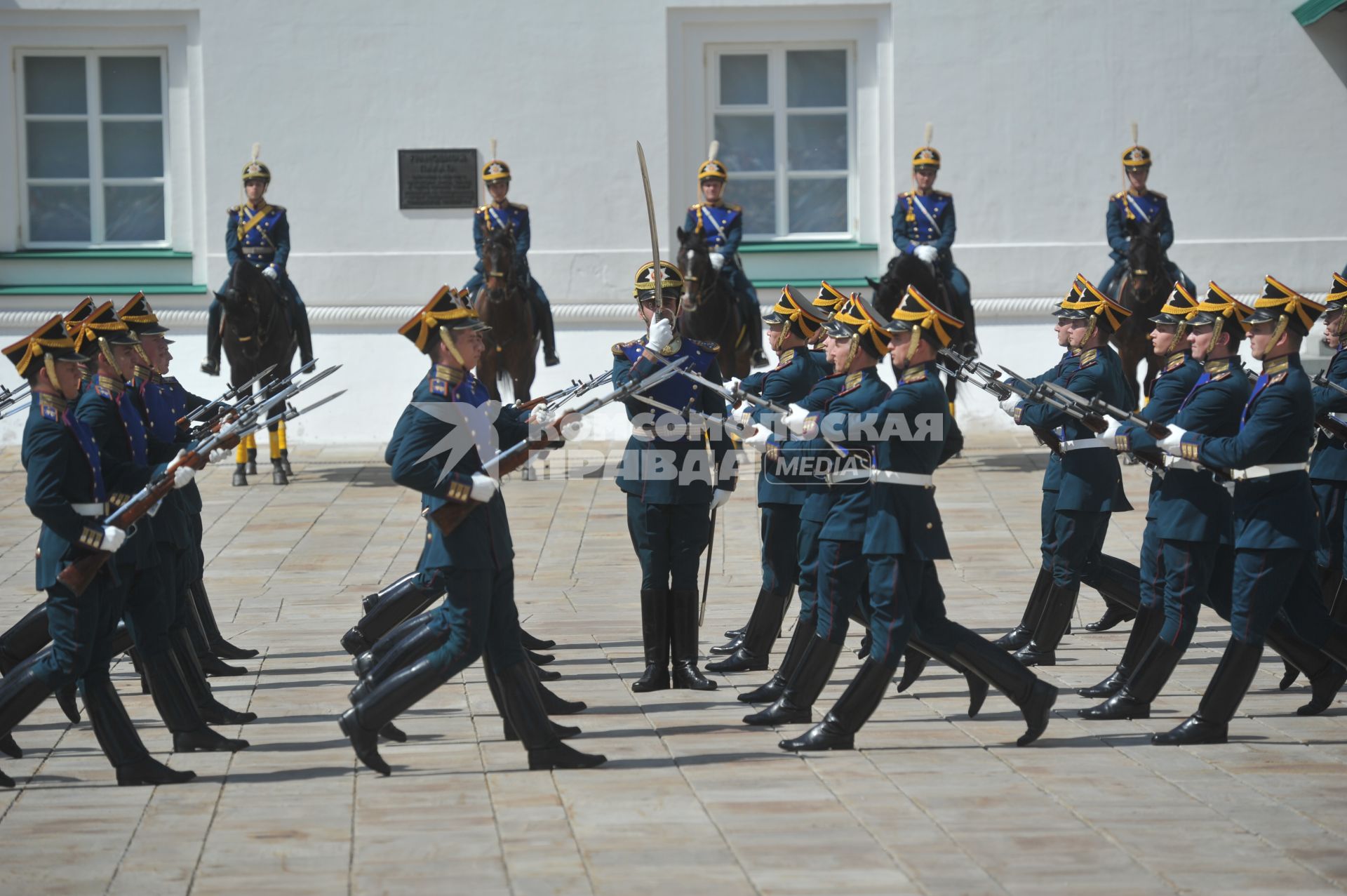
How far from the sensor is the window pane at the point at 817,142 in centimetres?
1827

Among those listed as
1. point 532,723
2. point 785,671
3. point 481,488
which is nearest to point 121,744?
point 532,723

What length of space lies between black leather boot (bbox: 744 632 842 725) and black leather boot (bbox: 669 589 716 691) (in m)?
0.68

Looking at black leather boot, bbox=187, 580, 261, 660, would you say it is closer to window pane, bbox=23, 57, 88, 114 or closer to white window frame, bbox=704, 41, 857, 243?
white window frame, bbox=704, 41, 857, 243

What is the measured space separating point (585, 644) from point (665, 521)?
1.69 meters

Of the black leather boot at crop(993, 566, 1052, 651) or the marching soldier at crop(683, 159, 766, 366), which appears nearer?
the black leather boot at crop(993, 566, 1052, 651)

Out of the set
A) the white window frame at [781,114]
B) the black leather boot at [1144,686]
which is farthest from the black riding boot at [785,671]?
the white window frame at [781,114]

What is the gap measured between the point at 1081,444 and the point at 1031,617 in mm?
979

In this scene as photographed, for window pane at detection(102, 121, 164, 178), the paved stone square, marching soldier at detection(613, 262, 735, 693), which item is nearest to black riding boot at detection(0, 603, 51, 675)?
the paved stone square

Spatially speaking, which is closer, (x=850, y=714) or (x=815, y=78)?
(x=850, y=714)

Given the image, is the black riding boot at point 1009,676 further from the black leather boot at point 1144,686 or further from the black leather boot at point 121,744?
the black leather boot at point 121,744

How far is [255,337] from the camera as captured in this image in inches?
594

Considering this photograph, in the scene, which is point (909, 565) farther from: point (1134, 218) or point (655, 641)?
point (1134, 218)

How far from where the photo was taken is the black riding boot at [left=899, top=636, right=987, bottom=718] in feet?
23.3

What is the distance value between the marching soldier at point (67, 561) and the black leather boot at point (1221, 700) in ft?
12.3
